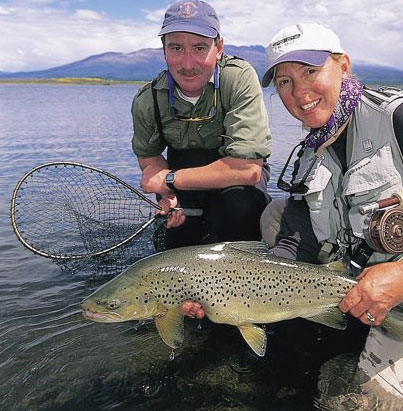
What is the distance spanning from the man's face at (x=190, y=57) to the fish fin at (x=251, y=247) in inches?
73.0

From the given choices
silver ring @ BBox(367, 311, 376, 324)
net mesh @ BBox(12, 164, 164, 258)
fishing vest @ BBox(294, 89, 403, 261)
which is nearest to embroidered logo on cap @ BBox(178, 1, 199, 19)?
fishing vest @ BBox(294, 89, 403, 261)

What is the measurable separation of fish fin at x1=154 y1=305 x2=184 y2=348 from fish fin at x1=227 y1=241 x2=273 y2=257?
602 mm

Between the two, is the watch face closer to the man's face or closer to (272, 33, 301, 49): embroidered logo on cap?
the man's face

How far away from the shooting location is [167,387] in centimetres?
380

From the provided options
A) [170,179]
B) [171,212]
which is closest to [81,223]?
[171,212]

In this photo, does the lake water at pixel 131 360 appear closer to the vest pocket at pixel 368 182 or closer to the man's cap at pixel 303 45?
the man's cap at pixel 303 45

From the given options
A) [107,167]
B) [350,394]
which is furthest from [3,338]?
[107,167]

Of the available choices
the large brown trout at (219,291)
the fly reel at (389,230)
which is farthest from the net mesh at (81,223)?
the fly reel at (389,230)

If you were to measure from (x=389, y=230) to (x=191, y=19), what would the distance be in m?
2.55

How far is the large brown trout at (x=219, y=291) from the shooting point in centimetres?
341

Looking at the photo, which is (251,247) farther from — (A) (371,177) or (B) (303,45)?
(B) (303,45)

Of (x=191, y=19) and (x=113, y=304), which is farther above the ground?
(x=191, y=19)

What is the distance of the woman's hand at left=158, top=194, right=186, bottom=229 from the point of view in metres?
4.98

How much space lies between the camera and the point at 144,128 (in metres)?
5.18
